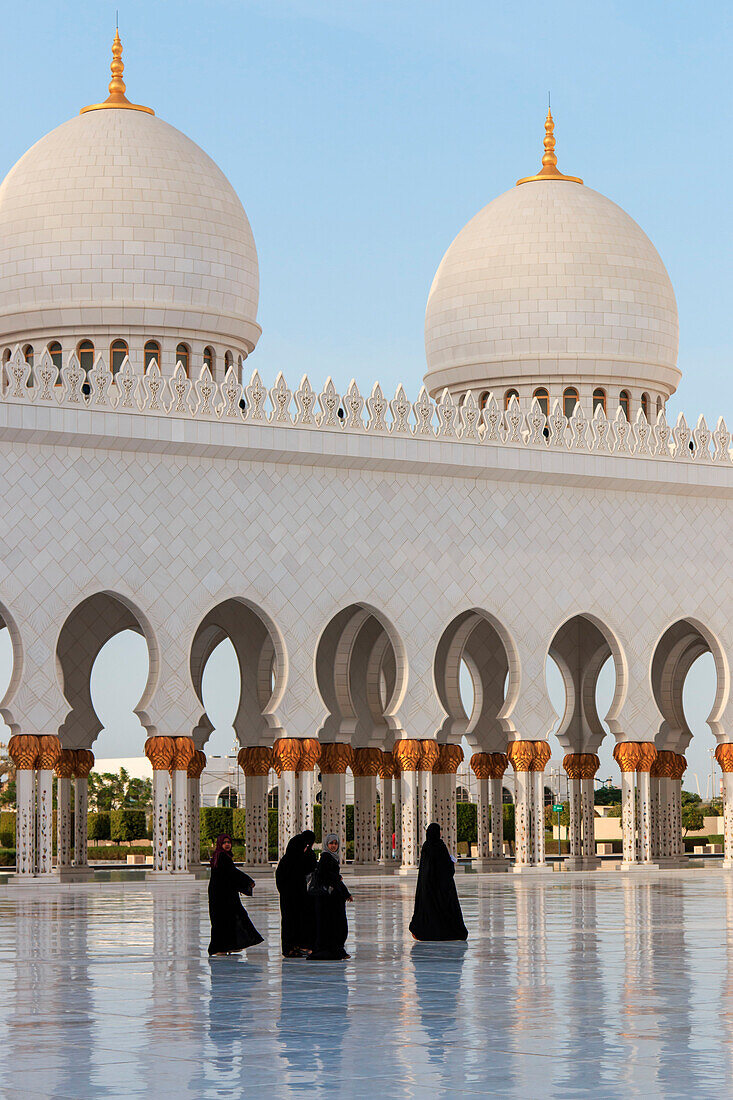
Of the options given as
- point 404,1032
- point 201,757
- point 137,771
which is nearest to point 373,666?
point 201,757

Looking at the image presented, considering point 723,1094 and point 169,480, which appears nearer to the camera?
point 723,1094

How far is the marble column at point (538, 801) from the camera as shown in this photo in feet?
64.5

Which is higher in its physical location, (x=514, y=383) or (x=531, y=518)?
(x=514, y=383)

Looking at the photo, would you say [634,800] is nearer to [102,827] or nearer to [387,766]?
[387,766]

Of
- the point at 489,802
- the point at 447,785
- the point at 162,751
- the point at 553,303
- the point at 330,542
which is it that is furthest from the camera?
the point at 489,802

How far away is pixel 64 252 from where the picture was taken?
67.1 ft

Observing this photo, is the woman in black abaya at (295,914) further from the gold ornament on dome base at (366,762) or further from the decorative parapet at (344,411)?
the gold ornament on dome base at (366,762)

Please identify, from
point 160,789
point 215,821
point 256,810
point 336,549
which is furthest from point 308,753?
point 215,821

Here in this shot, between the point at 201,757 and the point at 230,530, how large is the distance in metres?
3.57

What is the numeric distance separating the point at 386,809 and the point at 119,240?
880 cm

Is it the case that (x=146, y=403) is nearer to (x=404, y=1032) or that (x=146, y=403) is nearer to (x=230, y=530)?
(x=230, y=530)

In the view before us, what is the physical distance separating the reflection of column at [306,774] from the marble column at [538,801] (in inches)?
111

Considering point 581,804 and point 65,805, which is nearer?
Result: point 65,805

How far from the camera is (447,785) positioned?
71.9 ft
